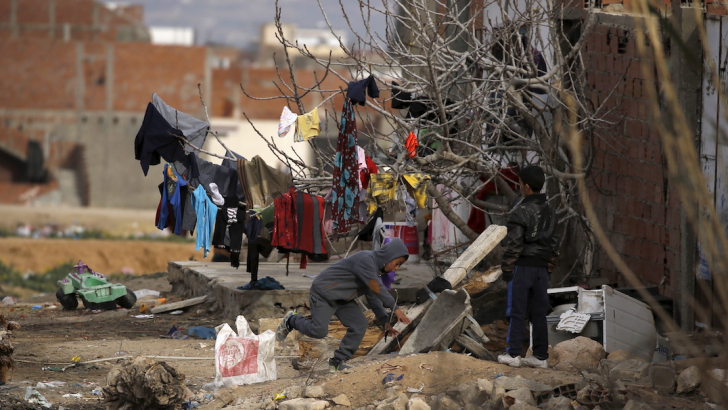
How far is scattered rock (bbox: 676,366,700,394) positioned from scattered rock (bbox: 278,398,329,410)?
258 cm

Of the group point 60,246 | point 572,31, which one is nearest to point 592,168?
point 572,31

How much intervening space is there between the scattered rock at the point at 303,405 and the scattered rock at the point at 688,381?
8.45 feet

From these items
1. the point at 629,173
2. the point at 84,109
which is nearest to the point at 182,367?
the point at 629,173

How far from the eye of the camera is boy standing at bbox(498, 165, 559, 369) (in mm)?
6746

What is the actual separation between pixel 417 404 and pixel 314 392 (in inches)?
36.5

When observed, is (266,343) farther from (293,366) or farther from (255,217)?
(255,217)

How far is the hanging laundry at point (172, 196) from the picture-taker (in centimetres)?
933

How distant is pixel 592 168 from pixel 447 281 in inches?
109

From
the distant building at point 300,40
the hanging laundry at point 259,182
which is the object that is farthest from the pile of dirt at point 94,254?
the distant building at point 300,40

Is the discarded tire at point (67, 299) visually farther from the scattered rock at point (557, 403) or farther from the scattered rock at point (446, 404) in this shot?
the scattered rock at point (557, 403)

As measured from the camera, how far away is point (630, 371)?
20.9 feet

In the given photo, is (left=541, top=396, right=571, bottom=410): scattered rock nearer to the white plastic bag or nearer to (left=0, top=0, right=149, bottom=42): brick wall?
the white plastic bag

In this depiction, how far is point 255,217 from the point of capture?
935 centimetres

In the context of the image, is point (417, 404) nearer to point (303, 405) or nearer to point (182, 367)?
point (303, 405)
